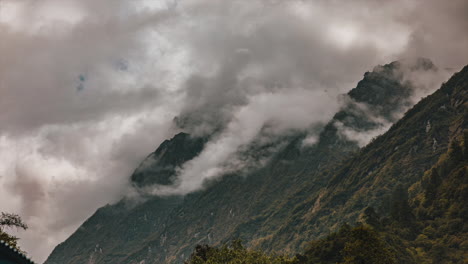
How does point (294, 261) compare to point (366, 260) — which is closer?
point (366, 260)

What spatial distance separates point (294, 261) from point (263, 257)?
9.06m

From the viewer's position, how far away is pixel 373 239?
115m

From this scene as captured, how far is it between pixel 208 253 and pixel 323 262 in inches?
1966

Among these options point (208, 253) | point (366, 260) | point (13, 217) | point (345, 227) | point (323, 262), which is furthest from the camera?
point (345, 227)

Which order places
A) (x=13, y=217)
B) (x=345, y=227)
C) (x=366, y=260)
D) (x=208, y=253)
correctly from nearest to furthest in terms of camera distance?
(x=13, y=217) < (x=366, y=260) < (x=208, y=253) < (x=345, y=227)

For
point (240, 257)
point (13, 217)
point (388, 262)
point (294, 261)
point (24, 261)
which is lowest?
point (388, 262)

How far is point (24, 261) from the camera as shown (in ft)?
104

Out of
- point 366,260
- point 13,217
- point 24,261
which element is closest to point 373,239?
point 366,260

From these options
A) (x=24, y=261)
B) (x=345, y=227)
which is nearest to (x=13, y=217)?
(x=24, y=261)

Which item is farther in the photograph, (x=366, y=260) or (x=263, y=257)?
(x=263, y=257)

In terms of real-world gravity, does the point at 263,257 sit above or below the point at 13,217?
below

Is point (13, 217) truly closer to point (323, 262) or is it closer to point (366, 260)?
point (366, 260)

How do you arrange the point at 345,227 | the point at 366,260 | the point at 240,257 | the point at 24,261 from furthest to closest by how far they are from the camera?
the point at 345,227, the point at 240,257, the point at 366,260, the point at 24,261

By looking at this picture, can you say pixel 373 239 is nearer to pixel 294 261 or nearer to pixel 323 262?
pixel 294 261
